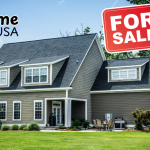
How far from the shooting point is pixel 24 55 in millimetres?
28516

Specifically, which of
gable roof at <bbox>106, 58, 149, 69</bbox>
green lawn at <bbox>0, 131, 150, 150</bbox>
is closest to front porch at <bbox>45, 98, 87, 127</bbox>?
gable roof at <bbox>106, 58, 149, 69</bbox>

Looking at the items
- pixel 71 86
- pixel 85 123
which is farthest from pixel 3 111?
pixel 85 123

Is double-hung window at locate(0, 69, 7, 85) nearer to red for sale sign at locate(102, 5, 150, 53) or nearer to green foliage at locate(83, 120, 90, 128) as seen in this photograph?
green foliage at locate(83, 120, 90, 128)

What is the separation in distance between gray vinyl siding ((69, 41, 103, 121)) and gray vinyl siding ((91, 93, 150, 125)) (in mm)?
736

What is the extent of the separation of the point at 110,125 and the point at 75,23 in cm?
2630

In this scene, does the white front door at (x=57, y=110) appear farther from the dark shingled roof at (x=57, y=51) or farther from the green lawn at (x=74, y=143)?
the green lawn at (x=74, y=143)

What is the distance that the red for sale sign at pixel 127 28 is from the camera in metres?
3.95

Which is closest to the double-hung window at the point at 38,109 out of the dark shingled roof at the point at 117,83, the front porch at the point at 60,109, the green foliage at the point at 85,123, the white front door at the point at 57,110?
the front porch at the point at 60,109

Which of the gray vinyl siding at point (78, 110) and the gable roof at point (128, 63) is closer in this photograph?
the gray vinyl siding at point (78, 110)

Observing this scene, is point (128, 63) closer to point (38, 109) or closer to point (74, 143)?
point (38, 109)

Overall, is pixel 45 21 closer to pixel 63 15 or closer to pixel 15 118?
pixel 63 15

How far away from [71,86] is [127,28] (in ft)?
61.8

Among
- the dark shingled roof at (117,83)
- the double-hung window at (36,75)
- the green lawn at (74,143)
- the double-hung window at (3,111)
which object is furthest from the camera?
the double-hung window at (3,111)

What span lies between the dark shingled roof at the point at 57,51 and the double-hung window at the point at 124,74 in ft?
11.6
